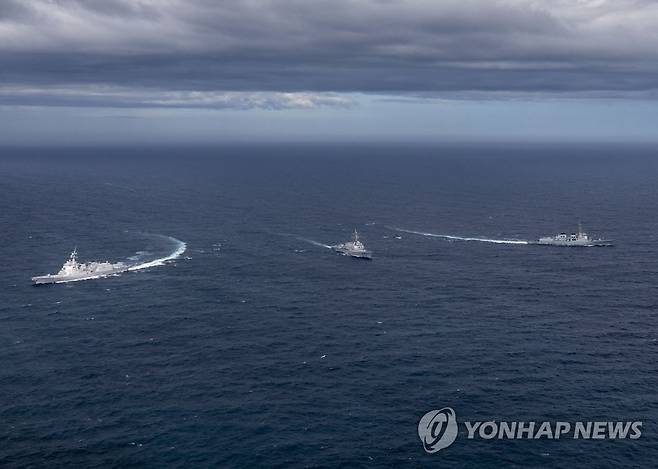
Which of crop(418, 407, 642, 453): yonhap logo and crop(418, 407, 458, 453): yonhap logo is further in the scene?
crop(418, 407, 642, 453): yonhap logo

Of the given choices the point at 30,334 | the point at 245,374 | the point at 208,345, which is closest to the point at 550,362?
the point at 245,374

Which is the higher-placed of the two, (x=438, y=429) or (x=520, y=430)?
(x=520, y=430)

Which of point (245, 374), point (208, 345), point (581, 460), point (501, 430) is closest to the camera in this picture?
point (581, 460)

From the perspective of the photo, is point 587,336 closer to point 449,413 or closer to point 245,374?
point 449,413

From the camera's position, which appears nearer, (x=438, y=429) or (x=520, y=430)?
(x=520, y=430)

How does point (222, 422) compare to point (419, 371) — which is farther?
point (419, 371)

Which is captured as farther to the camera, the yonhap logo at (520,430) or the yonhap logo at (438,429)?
the yonhap logo at (520,430)

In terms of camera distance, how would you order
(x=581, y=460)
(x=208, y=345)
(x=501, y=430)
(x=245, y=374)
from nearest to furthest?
(x=581, y=460), (x=501, y=430), (x=245, y=374), (x=208, y=345)
